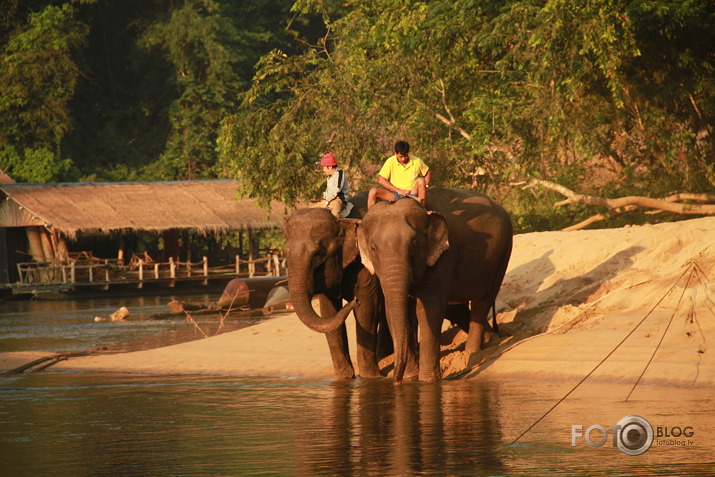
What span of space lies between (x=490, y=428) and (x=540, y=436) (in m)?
0.59

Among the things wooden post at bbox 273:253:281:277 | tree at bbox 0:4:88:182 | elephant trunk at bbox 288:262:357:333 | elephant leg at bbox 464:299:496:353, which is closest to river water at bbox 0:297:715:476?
elephant trunk at bbox 288:262:357:333

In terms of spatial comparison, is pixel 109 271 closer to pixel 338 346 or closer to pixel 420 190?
pixel 338 346

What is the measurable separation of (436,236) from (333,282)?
132 centimetres

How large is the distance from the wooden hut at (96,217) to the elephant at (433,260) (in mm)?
25681

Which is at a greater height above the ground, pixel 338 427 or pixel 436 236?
pixel 436 236

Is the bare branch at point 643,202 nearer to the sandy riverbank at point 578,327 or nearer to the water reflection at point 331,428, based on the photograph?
the sandy riverbank at point 578,327

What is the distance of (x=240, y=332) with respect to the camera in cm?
1756

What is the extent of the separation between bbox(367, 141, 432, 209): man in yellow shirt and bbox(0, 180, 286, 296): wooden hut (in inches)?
1047

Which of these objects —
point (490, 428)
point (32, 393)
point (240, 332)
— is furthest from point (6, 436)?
point (240, 332)

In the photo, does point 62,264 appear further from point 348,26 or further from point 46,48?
point 348,26

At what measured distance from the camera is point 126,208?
132 feet

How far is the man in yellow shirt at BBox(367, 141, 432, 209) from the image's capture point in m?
12.2

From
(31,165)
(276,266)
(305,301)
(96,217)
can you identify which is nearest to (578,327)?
(305,301)

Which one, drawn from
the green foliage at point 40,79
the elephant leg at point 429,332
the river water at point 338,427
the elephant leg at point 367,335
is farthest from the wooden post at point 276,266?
the elephant leg at point 429,332
